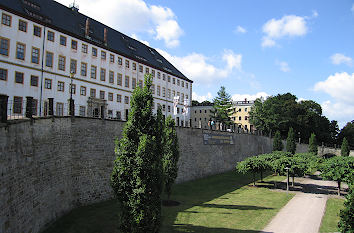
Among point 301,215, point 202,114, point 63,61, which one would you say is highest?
point 63,61

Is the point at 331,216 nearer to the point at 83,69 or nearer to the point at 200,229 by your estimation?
the point at 200,229

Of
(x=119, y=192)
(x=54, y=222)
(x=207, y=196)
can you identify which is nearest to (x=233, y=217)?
(x=207, y=196)

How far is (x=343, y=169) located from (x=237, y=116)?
69.0 metres

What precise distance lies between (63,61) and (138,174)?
30973 mm

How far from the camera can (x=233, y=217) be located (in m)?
19.1

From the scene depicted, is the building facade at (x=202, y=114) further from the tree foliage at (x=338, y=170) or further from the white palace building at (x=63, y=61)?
the tree foliage at (x=338, y=170)

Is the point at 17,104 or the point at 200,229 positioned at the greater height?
the point at 17,104

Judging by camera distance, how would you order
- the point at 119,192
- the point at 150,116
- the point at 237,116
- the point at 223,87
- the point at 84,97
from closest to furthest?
the point at 119,192 → the point at 150,116 → the point at 84,97 → the point at 223,87 → the point at 237,116

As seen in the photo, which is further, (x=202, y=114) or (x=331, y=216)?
(x=202, y=114)

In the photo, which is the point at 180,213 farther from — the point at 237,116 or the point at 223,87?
the point at 237,116

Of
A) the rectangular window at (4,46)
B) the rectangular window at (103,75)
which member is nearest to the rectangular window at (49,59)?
the rectangular window at (4,46)

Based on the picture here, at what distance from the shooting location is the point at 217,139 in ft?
131

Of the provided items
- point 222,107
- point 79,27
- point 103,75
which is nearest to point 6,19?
point 79,27

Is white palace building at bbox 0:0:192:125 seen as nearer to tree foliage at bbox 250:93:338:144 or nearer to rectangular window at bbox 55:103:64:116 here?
rectangular window at bbox 55:103:64:116
